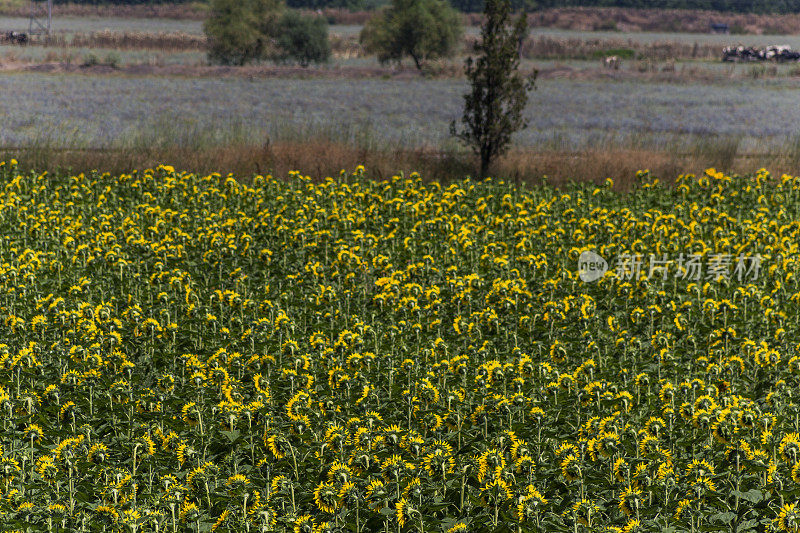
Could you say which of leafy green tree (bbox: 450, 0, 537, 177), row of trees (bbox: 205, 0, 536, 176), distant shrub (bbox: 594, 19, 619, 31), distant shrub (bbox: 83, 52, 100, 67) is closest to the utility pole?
distant shrub (bbox: 83, 52, 100, 67)

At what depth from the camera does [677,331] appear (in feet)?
32.6

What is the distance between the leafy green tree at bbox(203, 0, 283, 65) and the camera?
5131 centimetres

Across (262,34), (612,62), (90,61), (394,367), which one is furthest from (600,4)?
(394,367)

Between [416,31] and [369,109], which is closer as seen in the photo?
[369,109]

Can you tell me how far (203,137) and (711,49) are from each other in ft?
199

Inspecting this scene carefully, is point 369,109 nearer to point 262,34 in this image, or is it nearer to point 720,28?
point 262,34

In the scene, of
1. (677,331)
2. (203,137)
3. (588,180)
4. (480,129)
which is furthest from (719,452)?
(203,137)

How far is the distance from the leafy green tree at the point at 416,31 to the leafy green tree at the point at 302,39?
3099mm

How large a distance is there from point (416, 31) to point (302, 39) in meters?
7.23

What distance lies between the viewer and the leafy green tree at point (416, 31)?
53.4m

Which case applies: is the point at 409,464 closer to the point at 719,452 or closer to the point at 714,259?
the point at 719,452

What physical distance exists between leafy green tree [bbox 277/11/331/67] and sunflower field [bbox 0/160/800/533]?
42683 mm

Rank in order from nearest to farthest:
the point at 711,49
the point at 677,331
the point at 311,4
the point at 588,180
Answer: the point at 677,331, the point at 588,180, the point at 711,49, the point at 311,4

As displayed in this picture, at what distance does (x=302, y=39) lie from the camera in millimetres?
56062
